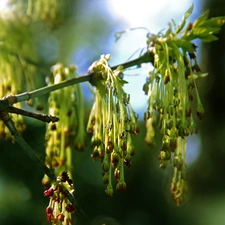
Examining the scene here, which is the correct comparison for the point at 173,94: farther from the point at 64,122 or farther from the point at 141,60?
the point at 64,122

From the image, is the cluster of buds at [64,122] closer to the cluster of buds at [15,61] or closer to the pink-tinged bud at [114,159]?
the cluster of buds at [15,61]

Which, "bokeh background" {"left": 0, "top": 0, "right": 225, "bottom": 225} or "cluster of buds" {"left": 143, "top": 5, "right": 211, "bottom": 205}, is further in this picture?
"bokeh background" {"left": 0, "top": 0, "right": 225, "bottom": 225}

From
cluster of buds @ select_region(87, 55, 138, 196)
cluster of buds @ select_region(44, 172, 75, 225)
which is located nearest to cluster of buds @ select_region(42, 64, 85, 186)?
cluster of buds @ select_region(87, 55, 138, 196)

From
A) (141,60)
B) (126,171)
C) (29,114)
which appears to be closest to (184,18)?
(141,60)

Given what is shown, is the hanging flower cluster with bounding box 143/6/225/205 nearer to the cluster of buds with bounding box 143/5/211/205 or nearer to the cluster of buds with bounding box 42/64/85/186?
→ the cluster of buds with bounding box 143/5/211/205

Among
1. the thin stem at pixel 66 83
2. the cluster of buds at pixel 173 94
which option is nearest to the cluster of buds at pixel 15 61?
the thin stem at pixel 66 83

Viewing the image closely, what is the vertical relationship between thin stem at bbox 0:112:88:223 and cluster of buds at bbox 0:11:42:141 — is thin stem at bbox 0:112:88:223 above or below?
below
